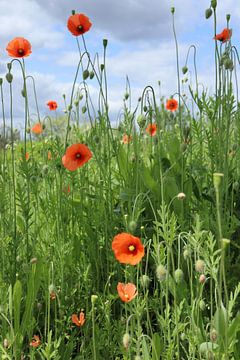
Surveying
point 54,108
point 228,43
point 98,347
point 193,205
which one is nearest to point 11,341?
point 98,347

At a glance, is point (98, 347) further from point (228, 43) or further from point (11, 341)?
point (228, 43)

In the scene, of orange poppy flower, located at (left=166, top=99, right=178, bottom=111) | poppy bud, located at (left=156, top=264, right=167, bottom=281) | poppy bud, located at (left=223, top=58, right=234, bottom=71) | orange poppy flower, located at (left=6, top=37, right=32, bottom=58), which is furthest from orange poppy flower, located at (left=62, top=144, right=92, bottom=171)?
orange poppy flower, located at (left=166, top=99, right=178, bottom=111)

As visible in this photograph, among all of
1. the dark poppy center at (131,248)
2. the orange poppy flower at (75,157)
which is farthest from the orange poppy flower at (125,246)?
the orange poppy flower at (75,157)

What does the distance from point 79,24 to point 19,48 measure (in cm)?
32

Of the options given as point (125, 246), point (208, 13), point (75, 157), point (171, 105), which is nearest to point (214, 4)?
point (208, 13)

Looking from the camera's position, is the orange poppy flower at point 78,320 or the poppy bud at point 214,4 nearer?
the orange poppy flower at point 78,320

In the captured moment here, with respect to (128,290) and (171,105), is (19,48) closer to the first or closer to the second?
(128,290)

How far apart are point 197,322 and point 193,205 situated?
3.81 feet

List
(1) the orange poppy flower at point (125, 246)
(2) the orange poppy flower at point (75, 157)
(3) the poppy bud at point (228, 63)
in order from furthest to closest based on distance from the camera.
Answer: (3) the poppy bud at point (228, 63) < (2) the orange poppy flower at point (75, 157) < (1) the orange poppy flower at point (125, 246)

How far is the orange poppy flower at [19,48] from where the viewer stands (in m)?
2.71

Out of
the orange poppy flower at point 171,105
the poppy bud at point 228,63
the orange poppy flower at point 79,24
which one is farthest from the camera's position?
the orange poppy flower at point 171,105

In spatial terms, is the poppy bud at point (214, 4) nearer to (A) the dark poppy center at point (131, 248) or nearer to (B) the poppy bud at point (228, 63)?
(B) the poppy bud at point (228, 63)

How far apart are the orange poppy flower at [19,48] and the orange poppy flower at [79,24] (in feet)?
0.76

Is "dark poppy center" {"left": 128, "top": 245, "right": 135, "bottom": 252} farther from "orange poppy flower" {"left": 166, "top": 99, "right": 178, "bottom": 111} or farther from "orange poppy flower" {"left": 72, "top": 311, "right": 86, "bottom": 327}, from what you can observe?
"orange poppy flower" {"left": 166, "top": 99, "right": 178, "bottom": 111}
